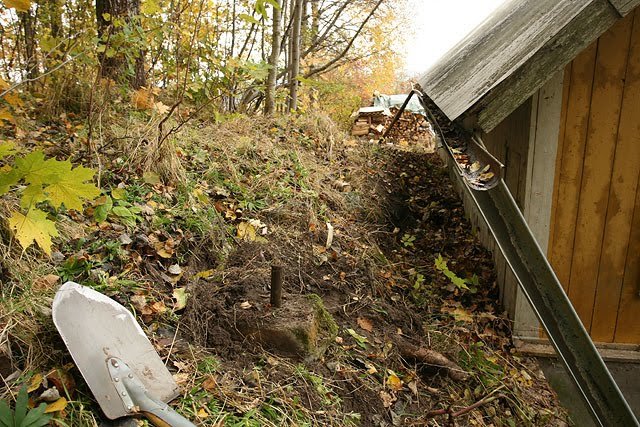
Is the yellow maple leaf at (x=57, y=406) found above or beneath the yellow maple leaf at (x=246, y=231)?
beneath

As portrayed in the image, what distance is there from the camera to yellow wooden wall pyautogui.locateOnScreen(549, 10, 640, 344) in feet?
11.7

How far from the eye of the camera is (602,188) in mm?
3723

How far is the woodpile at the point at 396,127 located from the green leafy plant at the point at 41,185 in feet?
26.7

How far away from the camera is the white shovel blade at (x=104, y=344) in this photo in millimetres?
2037

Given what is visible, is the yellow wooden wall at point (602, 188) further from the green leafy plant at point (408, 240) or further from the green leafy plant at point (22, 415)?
the green leafy plant at point (22, 415)

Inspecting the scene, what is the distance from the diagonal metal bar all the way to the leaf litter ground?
0.72 meters

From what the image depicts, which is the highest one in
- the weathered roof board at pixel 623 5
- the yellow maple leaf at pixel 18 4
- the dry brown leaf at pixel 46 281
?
the weathered roof board at pixel 623 5

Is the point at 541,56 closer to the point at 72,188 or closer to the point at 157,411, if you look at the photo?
the point at 72,188

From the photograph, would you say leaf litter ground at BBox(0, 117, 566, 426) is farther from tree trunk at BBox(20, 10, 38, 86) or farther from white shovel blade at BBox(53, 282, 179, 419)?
tree trunk at BBox(20, 10, 38, 86)

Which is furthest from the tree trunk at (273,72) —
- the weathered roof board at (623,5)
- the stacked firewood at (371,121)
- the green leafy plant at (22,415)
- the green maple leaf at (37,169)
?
the green leafy plant at (22,415)

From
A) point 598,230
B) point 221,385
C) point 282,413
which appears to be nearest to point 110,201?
point 221,385

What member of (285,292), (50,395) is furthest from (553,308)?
(50,395)

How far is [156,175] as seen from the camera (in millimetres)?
3812

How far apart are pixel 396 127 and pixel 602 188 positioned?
6.57 meters
